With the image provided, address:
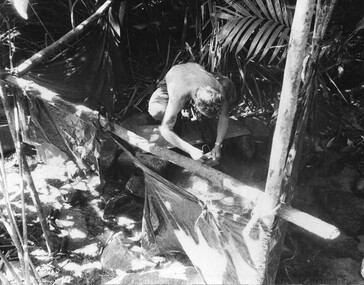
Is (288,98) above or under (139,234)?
above

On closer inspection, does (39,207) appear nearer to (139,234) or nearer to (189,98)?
(139,234)

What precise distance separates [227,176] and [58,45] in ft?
5.34

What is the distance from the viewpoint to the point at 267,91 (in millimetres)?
3467

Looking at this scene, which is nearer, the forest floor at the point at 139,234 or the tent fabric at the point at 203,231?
the tent fabric at the point at 203,231

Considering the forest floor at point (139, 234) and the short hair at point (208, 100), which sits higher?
the short hair at point (208, 100)

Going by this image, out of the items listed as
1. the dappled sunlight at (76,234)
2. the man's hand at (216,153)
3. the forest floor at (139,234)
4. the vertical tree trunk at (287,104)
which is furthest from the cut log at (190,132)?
the vertical tree trunk at (287,104)

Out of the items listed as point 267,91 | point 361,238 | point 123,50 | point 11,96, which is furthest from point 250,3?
point 361,238

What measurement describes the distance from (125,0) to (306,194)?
8.31 ft

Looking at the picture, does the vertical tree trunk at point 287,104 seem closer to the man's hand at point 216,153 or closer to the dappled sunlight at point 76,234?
A: the man's hand at point 216,153

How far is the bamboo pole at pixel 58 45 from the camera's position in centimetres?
256

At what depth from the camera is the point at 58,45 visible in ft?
8.81

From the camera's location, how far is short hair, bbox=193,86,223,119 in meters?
2.29

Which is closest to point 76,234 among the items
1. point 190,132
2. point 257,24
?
point 190,132

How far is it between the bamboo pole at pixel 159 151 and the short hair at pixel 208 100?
35cm
